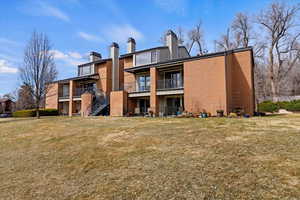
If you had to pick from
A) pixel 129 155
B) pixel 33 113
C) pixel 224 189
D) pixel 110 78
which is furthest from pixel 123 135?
pixel 33 113

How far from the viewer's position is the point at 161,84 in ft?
67.9

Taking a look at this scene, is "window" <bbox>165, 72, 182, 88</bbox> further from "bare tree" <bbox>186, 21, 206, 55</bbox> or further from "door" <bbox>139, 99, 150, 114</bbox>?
"bare tree" <bbox>186, 21, 206, 55</bbox>

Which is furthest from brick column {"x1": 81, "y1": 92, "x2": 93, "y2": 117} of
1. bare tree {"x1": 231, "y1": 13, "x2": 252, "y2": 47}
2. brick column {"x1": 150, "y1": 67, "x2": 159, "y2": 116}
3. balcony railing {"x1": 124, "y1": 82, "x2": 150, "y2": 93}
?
bare tree {"x1": 231, "y1": 13, "x2": 252, "y2": 47}

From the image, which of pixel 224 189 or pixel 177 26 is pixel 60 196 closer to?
pixel 224 189

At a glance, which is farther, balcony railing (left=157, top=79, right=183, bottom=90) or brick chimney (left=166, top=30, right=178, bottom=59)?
brick chimney (left=166, top=30, right=178, bottom=59)

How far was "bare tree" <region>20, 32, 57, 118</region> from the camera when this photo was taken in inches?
824

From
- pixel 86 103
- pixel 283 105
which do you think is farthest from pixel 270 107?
pixel 86 103

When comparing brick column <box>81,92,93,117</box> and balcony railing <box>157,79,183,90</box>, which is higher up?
balcony railing <box>157,79,183,90</box>

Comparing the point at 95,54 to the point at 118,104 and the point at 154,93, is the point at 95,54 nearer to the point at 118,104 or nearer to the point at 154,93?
the point at 118,104

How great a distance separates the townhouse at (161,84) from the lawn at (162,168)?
8.44 metres

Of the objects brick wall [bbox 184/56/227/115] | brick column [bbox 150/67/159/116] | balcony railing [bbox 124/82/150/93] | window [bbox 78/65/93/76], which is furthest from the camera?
window [bbox 78/65/93/76]

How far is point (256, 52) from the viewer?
3525 cm

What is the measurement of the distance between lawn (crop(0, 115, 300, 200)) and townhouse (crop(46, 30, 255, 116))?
27.7ft

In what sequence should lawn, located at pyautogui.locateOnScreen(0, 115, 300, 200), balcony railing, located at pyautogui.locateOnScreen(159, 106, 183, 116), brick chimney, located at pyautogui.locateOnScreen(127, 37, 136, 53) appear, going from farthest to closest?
brick chimney, located at pyautogui.locateOnScreen(127, 37, 136, 53)
balcony railing, located at pyautogui.locateOnScreen(159, 106, 183, 116)
lawn, located at pyautogui.locateOnScreen(0, 115, 300, 200)
